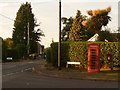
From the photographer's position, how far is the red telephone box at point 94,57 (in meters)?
18.6

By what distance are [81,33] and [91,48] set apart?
3681 centimetres

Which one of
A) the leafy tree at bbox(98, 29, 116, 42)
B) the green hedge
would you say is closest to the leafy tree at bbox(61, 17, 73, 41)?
the leafy tree at bbox(98, 29, 116, 42)

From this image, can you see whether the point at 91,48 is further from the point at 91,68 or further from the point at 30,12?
the point at 30,12

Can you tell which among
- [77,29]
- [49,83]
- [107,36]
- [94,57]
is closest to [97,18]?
[77,29]

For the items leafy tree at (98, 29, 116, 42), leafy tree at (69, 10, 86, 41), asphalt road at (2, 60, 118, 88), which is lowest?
asphalt road at (2, 60, 118, 88)

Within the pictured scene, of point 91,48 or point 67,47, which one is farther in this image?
point 67,47

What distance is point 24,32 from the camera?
68562 mm

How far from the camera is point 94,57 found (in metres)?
19.2

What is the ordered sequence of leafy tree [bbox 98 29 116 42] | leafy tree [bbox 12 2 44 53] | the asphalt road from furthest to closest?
leafy tree [bbox 12 2 44 53], leafy tree [bbox 98 29 116 42], the asphalt road

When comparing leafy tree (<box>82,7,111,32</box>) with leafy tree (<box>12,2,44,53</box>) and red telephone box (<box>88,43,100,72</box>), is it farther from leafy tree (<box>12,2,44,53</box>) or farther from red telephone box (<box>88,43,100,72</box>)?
red telephone box (<box>88,43,100,72</box>)

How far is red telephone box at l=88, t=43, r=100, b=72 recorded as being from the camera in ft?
61.2

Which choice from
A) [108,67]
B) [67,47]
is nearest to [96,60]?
[108,67]

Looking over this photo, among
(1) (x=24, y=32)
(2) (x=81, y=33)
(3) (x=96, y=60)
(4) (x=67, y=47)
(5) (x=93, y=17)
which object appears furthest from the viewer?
(1) (x=24, y=32)

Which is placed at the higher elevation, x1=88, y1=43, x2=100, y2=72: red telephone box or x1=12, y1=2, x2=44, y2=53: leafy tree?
x1=12, y1=2, x2=44, y2=53: leafy tree
